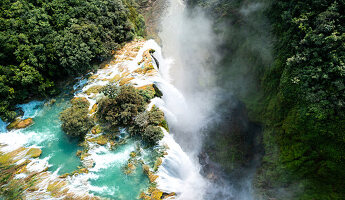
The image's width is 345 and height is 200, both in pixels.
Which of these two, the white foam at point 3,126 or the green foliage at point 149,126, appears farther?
the white foam at point 3,126

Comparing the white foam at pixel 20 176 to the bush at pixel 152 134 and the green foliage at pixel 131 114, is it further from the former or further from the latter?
the bush at pixel 152 134

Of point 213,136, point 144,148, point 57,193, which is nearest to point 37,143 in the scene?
point 57,193

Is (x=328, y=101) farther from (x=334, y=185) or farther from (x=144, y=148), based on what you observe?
(x=144, y=148)

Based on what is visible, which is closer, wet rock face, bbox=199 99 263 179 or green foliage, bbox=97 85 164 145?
green foliage, bbox=97 85 164 145

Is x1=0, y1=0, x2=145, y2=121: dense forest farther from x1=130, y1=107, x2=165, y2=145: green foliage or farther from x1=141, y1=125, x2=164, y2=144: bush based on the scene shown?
x1=141, y1=125, x2=164, y2=144: bush

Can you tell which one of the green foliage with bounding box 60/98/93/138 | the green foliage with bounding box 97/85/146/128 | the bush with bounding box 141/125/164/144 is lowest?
the green foliage with bounding box 60/98/93/138

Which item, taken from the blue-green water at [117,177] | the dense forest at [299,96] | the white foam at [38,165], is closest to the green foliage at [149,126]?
the blue-green water at [117,177]

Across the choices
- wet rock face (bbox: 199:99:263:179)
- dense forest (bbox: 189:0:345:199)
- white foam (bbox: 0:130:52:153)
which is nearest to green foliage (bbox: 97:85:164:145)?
white foam (bbox: 0:130:52:153)

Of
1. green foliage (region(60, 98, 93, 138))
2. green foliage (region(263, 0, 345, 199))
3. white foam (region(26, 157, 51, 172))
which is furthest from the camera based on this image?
green foliage (region(60, 98, 93, 138))
